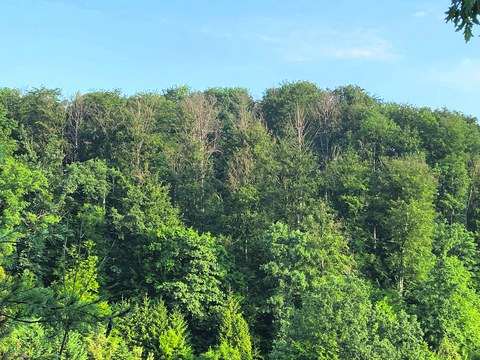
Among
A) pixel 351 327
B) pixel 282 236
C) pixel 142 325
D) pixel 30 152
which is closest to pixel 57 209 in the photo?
pixel 30 152

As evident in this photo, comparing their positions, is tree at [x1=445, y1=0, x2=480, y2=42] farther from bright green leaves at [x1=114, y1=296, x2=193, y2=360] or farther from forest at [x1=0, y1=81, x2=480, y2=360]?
bright green leaves at [x1=114, y1=296, x2=193, y2=360]

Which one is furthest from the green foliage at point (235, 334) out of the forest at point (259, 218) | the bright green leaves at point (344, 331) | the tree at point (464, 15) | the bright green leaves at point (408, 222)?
the tree at point (464, 15)

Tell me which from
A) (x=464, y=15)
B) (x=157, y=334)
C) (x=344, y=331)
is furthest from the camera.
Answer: (x=157, y=334)

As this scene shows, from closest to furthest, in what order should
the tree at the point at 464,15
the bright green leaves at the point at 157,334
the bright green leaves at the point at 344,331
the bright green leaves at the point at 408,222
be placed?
1. the tree at the point at 464,15
2. the bright green leaves at the point at 344,331
3. the bright green leaves at the point at 157,334
4. the bright green leaves at the point at 408,222

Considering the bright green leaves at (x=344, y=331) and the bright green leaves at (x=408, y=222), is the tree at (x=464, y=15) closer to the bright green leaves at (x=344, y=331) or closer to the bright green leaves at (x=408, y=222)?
the bright green leaves at (x=344, y=331)

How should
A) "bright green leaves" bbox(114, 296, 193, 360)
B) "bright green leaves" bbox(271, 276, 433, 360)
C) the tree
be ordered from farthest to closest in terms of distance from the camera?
"bright green leaves" bbox(114, 296, 193, 360), "bright green leaves" bbox(271, 276, 433, 360), the tree

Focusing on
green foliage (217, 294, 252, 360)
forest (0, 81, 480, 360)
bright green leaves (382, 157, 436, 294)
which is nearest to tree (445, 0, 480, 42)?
forest (0, 81, 480, 360)

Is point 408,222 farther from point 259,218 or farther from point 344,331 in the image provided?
point 344,331

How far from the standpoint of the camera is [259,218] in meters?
35.6

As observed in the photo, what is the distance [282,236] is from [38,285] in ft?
90.6

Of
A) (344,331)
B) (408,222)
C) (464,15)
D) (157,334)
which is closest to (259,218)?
(408,222)

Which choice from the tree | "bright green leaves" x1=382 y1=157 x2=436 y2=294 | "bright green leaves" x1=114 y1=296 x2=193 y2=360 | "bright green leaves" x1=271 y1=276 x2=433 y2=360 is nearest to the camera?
the tree

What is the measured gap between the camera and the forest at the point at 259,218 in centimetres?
2636

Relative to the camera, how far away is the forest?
26.4 m
